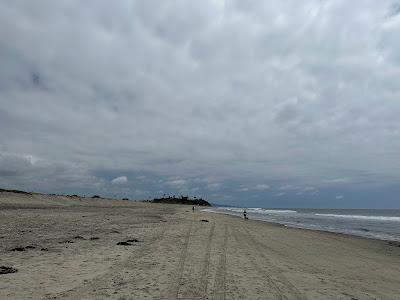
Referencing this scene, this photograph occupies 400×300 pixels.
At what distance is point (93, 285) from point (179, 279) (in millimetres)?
2245

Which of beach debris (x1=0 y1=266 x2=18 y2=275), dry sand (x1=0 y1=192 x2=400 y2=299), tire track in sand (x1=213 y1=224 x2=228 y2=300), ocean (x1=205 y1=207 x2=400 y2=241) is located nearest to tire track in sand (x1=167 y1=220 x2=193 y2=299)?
dry sand (x1=0 y1=192 x2=400 y2=299)

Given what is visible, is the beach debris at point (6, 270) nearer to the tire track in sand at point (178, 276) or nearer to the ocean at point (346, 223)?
the tire track in sand at point (178, 276)

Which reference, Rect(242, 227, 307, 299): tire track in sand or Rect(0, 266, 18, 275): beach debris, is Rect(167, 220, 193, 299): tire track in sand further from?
Rect(0, 266, 18, 275): beach debris

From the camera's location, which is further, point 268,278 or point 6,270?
point 268,278

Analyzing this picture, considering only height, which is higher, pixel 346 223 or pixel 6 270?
pixel 346 223

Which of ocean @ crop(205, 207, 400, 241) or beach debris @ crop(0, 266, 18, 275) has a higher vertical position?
ocean @ crop(205, 207, 400, 241)

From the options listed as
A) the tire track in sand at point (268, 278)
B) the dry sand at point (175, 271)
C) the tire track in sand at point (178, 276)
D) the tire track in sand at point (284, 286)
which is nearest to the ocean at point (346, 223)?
the dry sand at point (175, 271)

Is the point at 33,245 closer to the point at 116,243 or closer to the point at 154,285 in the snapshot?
the point at 116,243

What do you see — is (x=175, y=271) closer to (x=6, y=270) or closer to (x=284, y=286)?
(x=284, y=286)

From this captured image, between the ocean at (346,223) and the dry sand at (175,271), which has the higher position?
the ocean at (346,223)

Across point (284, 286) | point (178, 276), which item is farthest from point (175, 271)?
point (284, 286)

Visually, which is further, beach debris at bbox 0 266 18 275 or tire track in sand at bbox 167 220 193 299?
beach debris at bbox 0 266 18 275

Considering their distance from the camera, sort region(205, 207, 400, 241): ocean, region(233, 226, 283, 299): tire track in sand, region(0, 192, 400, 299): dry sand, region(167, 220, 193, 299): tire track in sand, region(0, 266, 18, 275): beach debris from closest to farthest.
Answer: region(167, 220, 193, 299): tire track in sand, region(0, 192, 400, 299): dry sand, region(233, 226, 283, 299): tire track in sand, region(0, 266, 18, 275): beach debris, region(205, 207, 400, 241): ocean

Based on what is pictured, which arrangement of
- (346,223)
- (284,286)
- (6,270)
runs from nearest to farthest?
1. (6,270)
2. (284,286)
3. (346,223)
